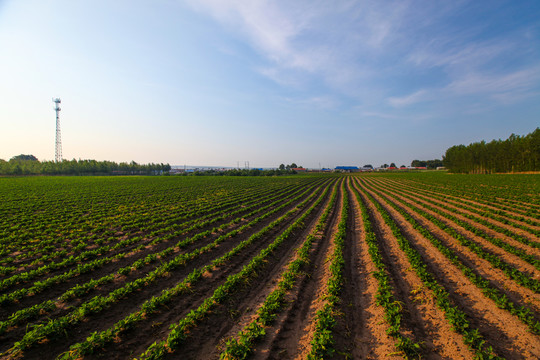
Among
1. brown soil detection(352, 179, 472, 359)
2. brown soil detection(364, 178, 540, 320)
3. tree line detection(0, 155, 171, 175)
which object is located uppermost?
tree line detection(0, 155, 171, 175)

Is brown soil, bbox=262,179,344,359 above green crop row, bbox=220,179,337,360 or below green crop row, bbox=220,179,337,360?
below

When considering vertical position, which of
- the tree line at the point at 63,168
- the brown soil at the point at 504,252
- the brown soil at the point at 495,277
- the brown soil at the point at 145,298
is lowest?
the brown soil at the point at 145,298

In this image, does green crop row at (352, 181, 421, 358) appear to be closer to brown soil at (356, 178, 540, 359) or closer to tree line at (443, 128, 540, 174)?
brown soil at (356, 178, 540, 359)

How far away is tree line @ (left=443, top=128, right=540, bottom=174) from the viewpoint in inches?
2502

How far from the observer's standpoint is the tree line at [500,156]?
209 ft

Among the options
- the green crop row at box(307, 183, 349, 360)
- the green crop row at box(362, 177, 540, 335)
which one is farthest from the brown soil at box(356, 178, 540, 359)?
the green crop row at box(307, 183, 349, 360)

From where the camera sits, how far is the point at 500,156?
7731 centimetres

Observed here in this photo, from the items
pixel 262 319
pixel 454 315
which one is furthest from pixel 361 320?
pixel 262 319

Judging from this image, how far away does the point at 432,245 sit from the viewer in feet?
38.7

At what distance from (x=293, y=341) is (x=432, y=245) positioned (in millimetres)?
10525

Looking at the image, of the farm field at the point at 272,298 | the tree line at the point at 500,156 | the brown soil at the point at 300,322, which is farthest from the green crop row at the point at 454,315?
the tree line at the point at 500,156

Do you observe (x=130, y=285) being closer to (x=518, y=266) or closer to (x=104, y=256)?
(x=104, y=256)

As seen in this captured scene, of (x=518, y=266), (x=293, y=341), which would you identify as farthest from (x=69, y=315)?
(x=518, y=266)

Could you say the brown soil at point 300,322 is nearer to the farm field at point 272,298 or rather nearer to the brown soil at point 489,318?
the farm field at point 272,298
